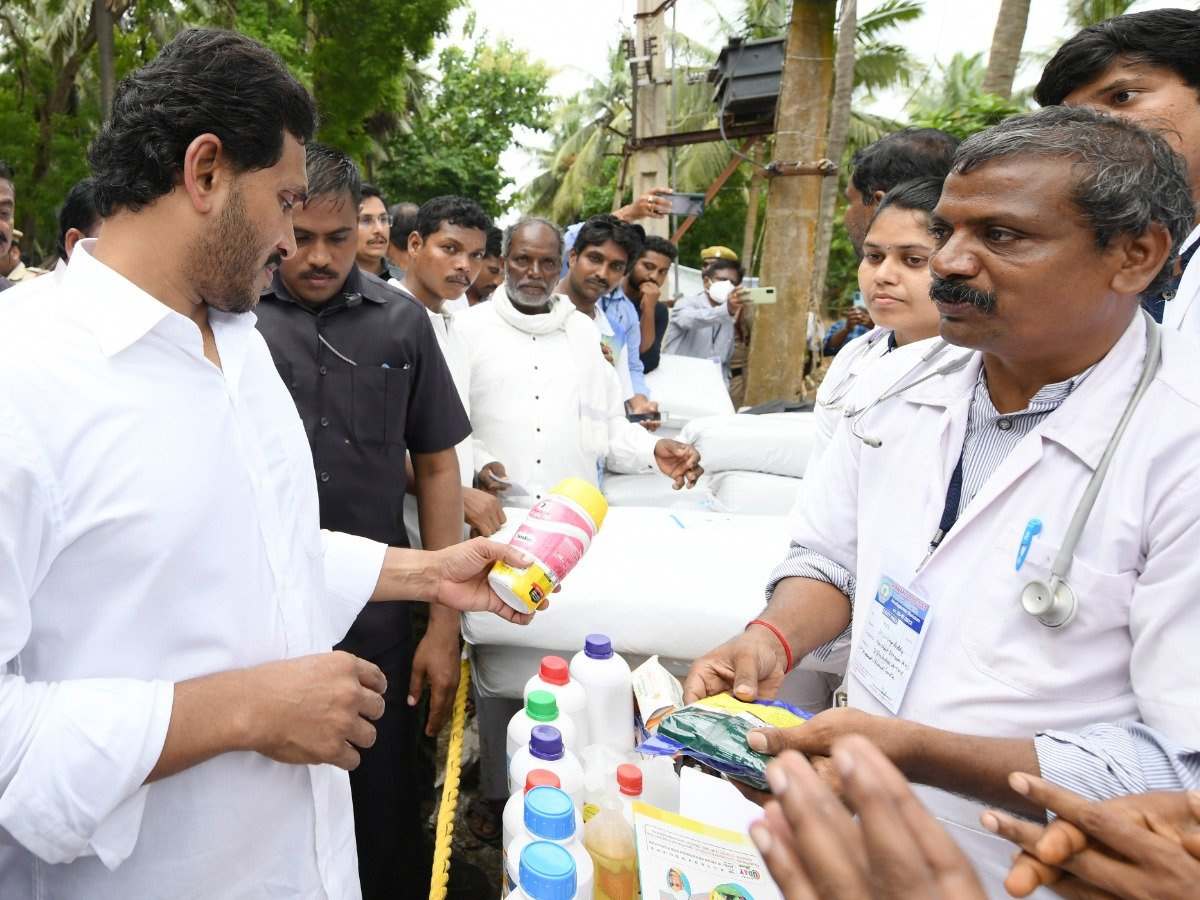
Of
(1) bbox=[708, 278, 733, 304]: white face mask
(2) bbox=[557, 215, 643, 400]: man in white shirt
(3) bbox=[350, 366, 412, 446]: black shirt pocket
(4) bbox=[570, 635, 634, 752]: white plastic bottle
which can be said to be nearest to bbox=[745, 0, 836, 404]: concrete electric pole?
(2) bbox=[557, 215, 643, 400]: man in white shirt

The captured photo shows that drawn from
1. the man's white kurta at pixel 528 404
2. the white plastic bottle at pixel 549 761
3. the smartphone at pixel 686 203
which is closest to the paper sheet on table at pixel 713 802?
the white plastic bottle at pixel 549 761

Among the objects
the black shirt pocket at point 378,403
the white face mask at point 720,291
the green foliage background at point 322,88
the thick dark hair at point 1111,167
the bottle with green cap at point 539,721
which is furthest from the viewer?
the green foliage background at point 322,88

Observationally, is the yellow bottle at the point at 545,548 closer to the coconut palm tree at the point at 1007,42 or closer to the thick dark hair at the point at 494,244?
the thick dark hair at the point at 494,244

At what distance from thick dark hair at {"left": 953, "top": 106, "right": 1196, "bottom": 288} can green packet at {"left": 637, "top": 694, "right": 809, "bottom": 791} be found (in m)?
0.95

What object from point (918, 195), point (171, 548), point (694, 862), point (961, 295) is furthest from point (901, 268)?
point (171, 548)

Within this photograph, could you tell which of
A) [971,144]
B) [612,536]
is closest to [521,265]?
[612,536]

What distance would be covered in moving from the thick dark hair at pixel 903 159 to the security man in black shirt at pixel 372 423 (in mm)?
1582

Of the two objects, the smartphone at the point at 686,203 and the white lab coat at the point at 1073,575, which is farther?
the smartphone at the point at 686,203

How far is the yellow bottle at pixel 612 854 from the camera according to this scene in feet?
4.73

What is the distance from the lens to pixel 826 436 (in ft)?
7.64

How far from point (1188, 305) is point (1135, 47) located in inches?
25.6

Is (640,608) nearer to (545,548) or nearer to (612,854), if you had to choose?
(545,548)

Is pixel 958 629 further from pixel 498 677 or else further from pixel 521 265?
pixel 521 265

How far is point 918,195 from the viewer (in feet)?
7.12
